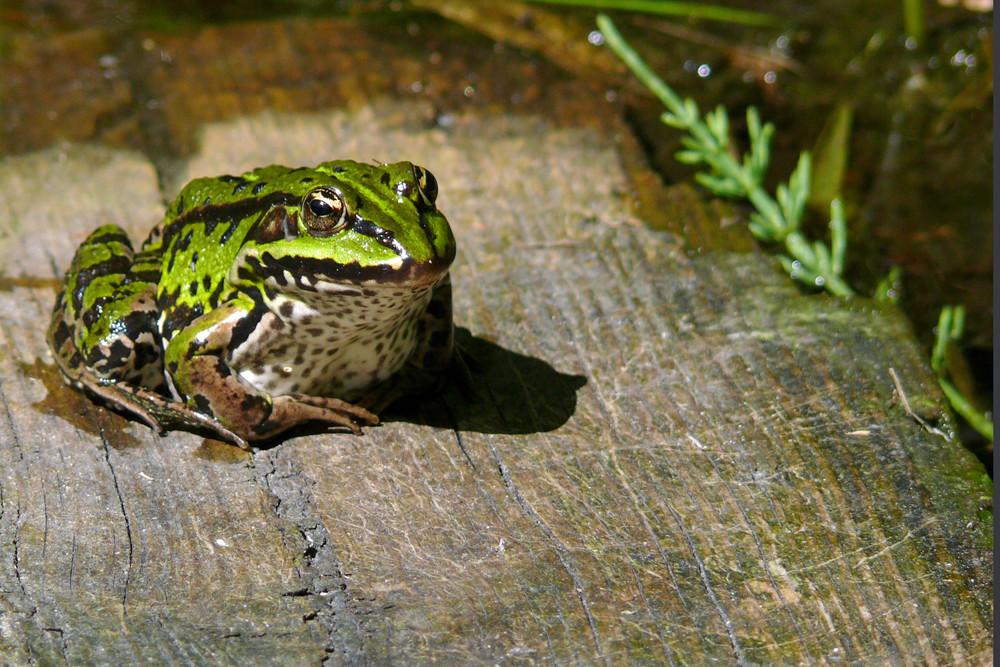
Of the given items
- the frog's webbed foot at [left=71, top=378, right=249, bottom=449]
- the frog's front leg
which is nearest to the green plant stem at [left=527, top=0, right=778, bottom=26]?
the frog's front leg

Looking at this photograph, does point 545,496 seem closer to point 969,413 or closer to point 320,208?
point 320,208

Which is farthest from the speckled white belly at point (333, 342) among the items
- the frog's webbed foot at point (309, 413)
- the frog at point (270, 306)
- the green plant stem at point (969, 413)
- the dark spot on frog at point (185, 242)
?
the green plant stem at point (969, 413)

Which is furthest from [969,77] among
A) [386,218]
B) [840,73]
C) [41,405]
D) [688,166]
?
[41,405]

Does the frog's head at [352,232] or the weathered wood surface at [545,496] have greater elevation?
the frog's head at [352,232]

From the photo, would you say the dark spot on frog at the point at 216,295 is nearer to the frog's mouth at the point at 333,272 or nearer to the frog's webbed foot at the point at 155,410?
the frog's mouth at the point at 333,272

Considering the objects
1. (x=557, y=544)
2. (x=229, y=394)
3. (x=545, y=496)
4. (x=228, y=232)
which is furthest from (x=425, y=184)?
(x=557, y=544)

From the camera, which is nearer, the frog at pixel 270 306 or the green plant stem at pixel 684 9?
the frog at pixel 270 306

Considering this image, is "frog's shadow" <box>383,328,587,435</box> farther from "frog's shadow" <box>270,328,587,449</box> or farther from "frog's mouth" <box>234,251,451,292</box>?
"frog's mouth" <box>234,251,451,292</box>
